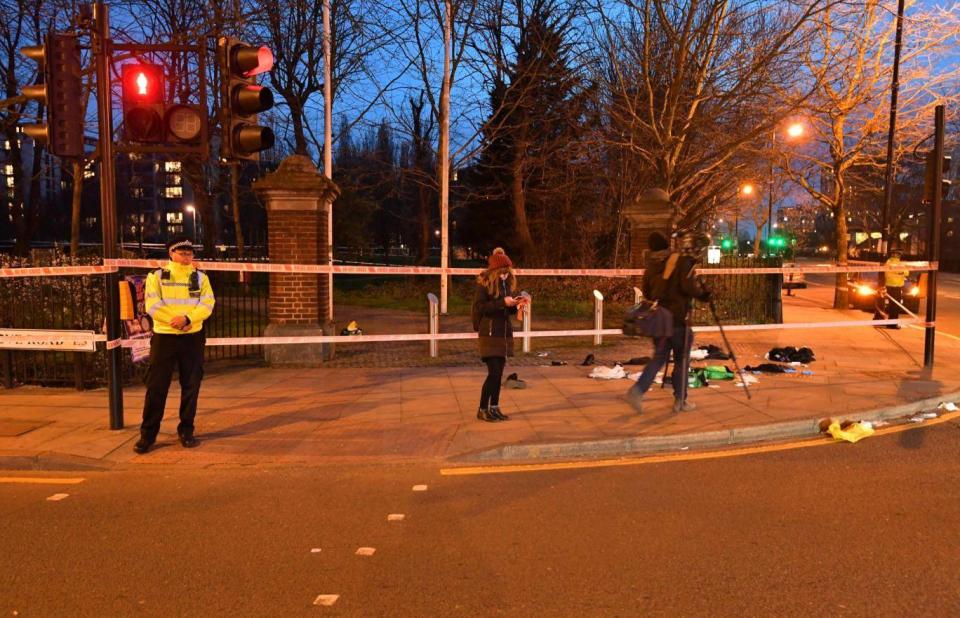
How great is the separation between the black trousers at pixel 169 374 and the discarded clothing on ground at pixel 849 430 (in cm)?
601

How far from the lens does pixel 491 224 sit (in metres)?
36.7

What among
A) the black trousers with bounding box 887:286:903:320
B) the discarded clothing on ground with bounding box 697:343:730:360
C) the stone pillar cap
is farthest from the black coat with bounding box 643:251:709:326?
the black trousers with bounding box 887:286:903:320

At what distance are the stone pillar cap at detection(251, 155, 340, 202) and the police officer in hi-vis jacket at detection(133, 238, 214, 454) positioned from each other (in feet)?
13.1

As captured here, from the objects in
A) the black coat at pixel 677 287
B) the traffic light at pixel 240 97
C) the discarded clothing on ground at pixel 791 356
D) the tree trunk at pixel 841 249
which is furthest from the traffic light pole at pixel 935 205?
the tree trunk at pixel 841 249

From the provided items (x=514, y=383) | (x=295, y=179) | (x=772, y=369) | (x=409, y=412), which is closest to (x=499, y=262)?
(x=409, y=412)

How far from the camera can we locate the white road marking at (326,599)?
372cm

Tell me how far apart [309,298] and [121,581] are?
269 inches

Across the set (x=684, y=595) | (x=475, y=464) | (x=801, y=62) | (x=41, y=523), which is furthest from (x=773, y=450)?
(x=801, y=62)

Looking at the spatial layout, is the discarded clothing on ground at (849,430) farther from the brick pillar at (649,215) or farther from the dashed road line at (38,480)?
the dashed road line at (38,480)

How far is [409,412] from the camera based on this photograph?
7.78m

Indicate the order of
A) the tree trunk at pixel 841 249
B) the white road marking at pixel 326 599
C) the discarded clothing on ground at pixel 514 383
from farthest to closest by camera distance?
the tree trunk at pixel 841 249 < the discarded clothing on ground at pixel 514 383 < the white road marking at pixel 326 599

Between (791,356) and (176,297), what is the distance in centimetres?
874

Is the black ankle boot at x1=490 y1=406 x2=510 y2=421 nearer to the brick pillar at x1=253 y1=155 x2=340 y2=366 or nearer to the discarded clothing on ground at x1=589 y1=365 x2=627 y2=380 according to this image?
the discarded clothing on ground at x1=589 y1=365 x2=627 y2=380

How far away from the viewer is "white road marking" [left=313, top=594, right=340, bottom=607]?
3.72 m
